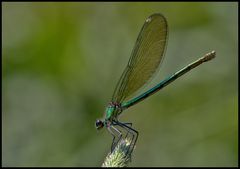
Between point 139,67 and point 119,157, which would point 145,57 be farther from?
point 119,157

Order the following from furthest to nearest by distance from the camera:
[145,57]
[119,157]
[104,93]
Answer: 1. [104,93]
2. [145,57]
3. [119,157]

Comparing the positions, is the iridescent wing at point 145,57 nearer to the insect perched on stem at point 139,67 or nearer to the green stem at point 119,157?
the insect perched on stem at point 139,67

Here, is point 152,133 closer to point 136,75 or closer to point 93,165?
point 93,165

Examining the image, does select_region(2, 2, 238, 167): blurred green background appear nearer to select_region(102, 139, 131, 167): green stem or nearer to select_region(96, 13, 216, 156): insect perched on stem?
select_region(96, 13, 216, 156): insect perched on stem

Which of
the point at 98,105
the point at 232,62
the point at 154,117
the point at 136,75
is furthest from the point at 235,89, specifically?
the point at 136,75

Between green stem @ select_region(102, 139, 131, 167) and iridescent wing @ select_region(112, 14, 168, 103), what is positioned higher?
iridescent wing @ select_region(112, 14, 168, 103)

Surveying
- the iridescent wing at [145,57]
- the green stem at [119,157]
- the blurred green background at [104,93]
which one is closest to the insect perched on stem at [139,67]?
the iridescent wing at [145,57]

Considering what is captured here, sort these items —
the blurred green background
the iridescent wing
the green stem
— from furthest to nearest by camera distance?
1. the blurred green background
2. the iridescent wing
3. the green stem

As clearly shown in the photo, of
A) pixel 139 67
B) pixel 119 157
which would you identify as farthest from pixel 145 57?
pixel 119 157

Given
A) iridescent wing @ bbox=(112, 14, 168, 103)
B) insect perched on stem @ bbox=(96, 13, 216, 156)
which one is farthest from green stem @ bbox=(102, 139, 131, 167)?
iridescent wing @ bbox=(112, 14, 168, 103)
